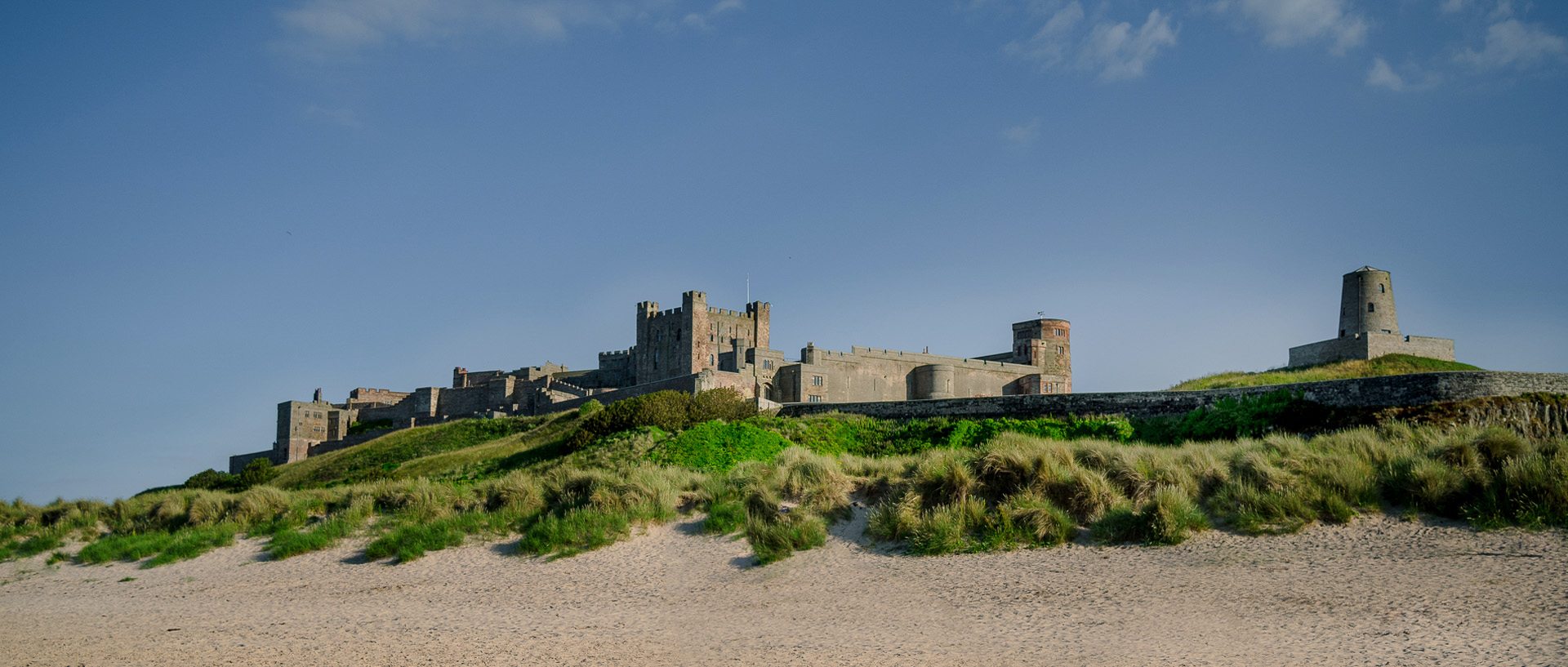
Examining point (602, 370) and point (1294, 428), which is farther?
point (602, 370)

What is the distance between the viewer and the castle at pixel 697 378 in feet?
189

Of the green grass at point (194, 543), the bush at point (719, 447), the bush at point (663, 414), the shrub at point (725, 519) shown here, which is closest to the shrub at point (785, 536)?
the shrub at point (725, 519)

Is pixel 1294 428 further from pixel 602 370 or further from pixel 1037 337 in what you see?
pixel 602 370

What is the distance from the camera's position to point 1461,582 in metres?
10.2

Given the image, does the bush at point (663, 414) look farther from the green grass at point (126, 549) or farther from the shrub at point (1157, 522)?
the shrub at point (1157, 522)

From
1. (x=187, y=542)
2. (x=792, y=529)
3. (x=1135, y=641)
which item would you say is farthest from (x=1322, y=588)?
(x=187, y=542)

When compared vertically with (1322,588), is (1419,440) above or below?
above

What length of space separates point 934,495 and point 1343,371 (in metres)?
29.6

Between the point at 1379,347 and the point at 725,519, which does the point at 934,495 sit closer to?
the point at 725,519

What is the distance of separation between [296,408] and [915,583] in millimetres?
74439

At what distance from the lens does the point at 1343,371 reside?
3775 cm

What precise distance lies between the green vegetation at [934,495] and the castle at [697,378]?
3048cm

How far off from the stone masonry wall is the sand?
10047 mm

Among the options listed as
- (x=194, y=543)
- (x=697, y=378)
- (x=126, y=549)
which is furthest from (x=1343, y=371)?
(x=126, y=549)
